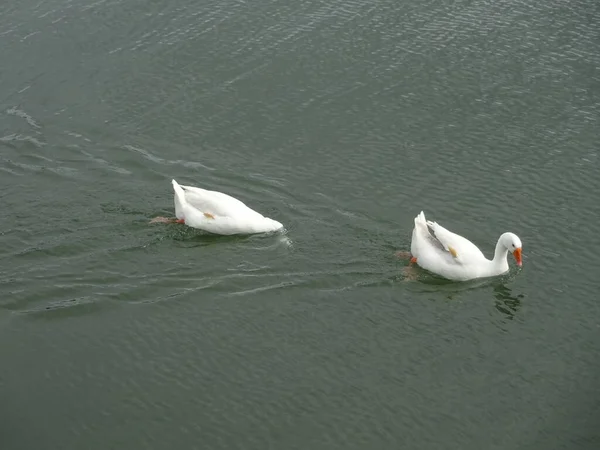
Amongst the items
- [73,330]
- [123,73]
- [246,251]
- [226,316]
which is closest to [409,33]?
[123,73]

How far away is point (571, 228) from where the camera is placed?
20.9m

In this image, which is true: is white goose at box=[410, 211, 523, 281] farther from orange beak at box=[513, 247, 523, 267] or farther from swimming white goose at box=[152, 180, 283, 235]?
swimming white goose at box=[152, 180, 283, 235]

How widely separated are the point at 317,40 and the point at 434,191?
27.3 feet

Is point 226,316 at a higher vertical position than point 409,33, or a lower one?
lower

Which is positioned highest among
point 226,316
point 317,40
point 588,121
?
point 317,40

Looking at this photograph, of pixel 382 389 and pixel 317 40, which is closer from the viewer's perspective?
pixel 382 389

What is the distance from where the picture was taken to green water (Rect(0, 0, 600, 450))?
1609 cm

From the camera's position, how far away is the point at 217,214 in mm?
20531

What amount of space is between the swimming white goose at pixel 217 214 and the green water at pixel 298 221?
0.35 meters

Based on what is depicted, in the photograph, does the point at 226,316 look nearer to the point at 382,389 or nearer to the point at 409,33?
the point at 382,389

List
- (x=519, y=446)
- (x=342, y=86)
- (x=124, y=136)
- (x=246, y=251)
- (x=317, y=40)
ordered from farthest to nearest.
Answer: 1. (x=317, y=40)
2. (x=342, y=86)
3. (x=124, y=136)
4. (x=246, y=251)
5. (x=519, y=446)

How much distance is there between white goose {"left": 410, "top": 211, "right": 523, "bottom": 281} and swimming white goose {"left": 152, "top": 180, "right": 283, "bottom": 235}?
130 inches

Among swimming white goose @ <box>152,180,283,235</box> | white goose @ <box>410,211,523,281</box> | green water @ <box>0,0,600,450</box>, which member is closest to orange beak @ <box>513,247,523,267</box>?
white goose @ <box>410,211,523,281</box>

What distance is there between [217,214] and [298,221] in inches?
74.8
